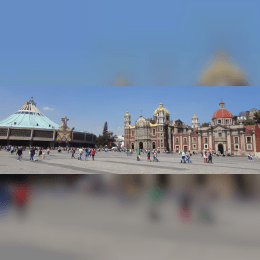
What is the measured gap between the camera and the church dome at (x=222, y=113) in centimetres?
5474

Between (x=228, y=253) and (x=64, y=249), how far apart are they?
85.4 inches

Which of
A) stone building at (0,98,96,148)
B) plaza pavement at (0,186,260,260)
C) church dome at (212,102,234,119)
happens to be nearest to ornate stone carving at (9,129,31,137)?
stone building at (0,98,96,148)

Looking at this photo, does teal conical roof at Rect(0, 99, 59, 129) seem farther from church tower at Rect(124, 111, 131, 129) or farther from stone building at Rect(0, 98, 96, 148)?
church tower at Rect(124, 111, 131, 129)

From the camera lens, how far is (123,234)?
2.97 meters

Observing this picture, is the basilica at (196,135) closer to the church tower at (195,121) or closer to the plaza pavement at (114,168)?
the church tower at (195,121)

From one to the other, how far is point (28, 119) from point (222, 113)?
70.9m

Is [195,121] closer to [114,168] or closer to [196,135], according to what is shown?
[196,135]

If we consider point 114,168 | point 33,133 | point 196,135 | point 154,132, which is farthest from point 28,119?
point 114,168

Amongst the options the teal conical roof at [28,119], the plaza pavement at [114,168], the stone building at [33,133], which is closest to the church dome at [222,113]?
the plaza pavement at [114,168]

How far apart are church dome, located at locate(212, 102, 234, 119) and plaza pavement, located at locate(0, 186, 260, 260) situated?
185 ft

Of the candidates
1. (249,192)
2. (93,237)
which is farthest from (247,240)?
(249,192)

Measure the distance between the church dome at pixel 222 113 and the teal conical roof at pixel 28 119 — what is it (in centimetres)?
5991

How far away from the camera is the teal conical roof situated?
70.4 m

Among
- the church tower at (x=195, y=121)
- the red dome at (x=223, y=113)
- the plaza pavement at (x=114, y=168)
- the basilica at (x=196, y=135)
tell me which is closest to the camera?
the plaza pavement at (x=114, y=168)
